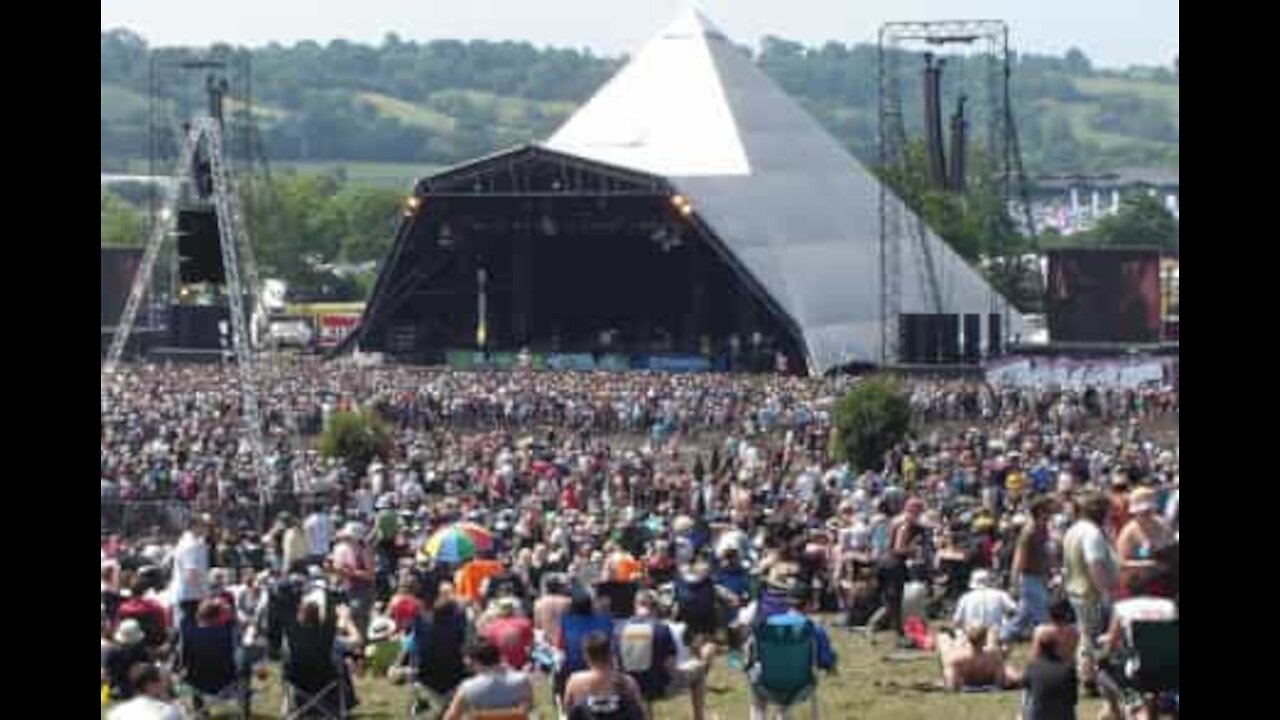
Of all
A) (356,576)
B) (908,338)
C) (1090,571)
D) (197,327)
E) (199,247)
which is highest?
(199,247)

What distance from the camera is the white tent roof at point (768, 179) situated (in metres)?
64.4

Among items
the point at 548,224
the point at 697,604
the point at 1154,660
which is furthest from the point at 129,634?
the point at 548,224

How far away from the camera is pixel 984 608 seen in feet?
52.1

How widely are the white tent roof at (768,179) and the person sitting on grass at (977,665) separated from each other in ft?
148

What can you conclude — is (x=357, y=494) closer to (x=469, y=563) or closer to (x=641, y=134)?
(x=469, y=563)

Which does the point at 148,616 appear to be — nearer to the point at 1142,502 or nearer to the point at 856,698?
the point at 856,698

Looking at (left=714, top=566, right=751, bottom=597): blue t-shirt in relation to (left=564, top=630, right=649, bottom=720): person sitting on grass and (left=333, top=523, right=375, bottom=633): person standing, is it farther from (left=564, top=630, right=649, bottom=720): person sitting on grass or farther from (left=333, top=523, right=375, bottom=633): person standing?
(left=564, top=630, right=649, bottom=720): person sitting on grass

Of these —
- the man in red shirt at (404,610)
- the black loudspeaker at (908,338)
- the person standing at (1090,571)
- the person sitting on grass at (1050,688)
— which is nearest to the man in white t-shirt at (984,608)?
the person standing at (1090,571)

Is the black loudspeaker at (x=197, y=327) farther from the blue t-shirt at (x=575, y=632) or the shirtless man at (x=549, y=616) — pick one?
the blue t-shirt at (x=575, y=632)

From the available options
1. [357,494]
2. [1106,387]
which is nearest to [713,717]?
[357,494]

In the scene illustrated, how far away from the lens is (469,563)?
18.8 meters

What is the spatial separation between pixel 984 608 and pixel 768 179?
54.4m

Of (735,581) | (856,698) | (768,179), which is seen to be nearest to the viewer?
(856,698)

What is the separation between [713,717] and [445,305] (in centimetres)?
5224
